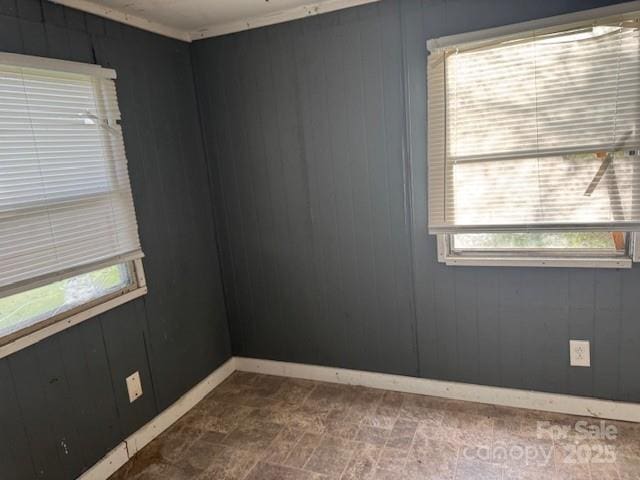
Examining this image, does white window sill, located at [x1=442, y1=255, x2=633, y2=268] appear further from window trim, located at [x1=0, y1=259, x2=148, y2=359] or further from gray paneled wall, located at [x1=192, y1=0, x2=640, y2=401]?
window trim, located at [x1=0, y1=259, x2=148, y2=359]

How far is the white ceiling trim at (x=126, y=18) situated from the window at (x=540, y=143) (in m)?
1.54

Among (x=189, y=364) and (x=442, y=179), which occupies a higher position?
(x=442, y=179)

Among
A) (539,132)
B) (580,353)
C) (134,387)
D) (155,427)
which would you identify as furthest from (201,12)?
(580,353)

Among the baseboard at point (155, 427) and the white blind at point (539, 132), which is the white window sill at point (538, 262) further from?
the baseboard at point (155, 427)

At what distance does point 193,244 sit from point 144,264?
43 cm

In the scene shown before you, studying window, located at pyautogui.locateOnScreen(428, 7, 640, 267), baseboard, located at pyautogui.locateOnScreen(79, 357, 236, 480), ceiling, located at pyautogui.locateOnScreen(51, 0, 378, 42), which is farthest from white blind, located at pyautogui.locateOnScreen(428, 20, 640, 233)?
baseboard, located at pyautogui.locateOnScreen(79, 357, 236, 480)

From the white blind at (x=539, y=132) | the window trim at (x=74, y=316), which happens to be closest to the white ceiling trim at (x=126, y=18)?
the window trim at (x=74, y=316)

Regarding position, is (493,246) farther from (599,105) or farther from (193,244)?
(193,244)

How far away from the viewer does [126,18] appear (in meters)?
2.34

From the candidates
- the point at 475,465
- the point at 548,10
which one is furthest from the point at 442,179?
the point at 475,465

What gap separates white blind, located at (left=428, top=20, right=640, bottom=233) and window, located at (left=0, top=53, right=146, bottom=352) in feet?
5.40

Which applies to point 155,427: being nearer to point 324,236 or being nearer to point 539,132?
point 324,236

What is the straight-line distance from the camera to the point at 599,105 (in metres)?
2.00

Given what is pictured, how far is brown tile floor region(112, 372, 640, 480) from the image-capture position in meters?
2.04
